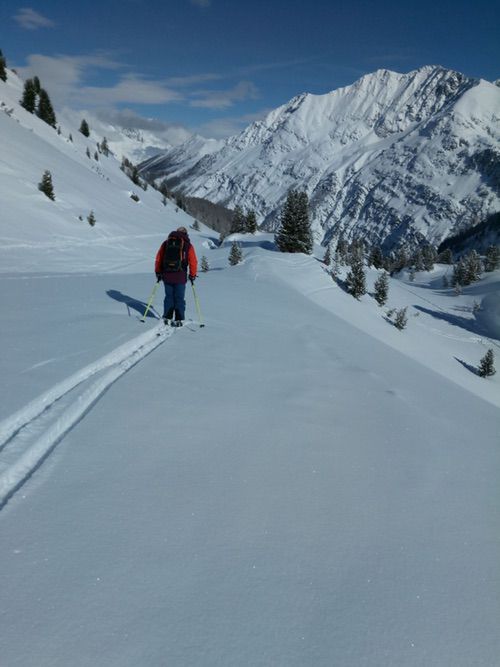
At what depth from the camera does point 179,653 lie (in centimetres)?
237

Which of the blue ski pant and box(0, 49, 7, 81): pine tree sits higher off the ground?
box(0, 49, 7, 81): pine tree

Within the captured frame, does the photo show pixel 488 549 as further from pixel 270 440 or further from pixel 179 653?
pixel 179 653

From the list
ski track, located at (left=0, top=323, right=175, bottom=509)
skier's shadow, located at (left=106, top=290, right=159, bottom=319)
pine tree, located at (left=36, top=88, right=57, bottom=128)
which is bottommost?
ski track, located at (left=0, top=323, right=175, bottom=509)

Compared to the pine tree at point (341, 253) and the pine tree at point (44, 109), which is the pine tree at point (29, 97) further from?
the pine tree at point (341, 253)

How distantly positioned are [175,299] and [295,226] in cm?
3687

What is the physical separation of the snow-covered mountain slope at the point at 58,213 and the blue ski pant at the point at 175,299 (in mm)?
10837

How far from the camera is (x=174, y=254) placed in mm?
10562

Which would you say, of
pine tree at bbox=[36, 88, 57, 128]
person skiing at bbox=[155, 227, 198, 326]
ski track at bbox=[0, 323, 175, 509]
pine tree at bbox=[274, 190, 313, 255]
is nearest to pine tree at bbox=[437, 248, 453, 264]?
pine tree at bbox=[274, 190, 313, 255]

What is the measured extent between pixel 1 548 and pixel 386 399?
232 inches

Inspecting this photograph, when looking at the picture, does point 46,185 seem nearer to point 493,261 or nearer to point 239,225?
point 239,225

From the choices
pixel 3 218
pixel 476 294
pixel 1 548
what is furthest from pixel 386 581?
pixel 476 294

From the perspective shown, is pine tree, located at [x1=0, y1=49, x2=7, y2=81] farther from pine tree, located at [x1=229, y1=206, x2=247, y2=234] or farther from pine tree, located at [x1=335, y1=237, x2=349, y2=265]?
pine tree, located at [x1=335, y1=237, x2=349, y2=265]

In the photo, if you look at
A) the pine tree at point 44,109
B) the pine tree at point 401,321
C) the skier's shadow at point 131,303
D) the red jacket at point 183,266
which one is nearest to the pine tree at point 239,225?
the pine tree at point 44,109

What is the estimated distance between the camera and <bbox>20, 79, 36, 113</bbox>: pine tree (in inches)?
2675
